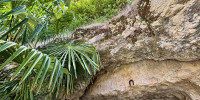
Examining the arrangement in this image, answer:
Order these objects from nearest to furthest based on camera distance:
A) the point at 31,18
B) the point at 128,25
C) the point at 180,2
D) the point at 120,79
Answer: the point at 180,2 → the point at 31,18 → the point at 128,25 → the point at 120,79

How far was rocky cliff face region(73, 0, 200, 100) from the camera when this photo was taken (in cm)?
139

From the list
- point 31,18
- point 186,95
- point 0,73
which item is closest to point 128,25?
point 186,95

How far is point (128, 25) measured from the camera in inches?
75.0

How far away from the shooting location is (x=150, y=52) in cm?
171

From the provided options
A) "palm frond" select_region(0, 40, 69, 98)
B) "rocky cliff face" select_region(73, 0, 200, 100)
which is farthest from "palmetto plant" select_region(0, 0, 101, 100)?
"rocky cliff face" select_region(73, 0, 200, 100)

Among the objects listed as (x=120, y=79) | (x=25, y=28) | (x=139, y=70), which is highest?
(x=25, y=28)

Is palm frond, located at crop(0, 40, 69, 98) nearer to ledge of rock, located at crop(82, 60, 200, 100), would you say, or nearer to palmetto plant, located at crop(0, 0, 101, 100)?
palmetto plant, located at crop(0, 0, 101, 100)

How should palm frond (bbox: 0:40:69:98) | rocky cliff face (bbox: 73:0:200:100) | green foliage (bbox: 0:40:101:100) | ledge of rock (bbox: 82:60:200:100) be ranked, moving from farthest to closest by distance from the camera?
1. ledge of rock (bbox: 82:60:200:100)
2. rocky cliff face (bbox: 73:0:200:100)
3. green foliage (bbox: 0:40:101:100)
4. palm frond (bbox: 0:40:69:98)

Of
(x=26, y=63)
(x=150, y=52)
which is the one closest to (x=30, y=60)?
(x=26, y=63)

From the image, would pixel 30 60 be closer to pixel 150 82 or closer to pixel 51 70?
pixel 51 70

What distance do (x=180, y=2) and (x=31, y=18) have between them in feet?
6.29

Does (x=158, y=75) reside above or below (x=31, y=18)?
below

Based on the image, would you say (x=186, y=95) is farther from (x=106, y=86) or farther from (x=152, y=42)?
(x=106, y=86)

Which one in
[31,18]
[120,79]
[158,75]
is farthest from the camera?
[120,79]
